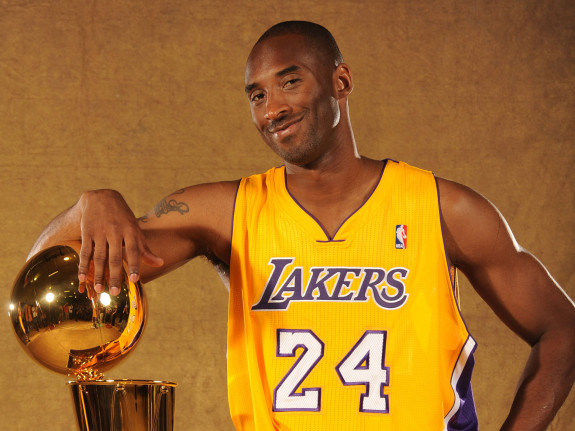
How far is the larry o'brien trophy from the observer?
0.93m

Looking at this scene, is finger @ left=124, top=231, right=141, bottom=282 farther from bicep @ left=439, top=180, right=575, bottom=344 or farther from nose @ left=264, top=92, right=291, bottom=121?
bicep @ left=439, top=180, right=575, bottom=344

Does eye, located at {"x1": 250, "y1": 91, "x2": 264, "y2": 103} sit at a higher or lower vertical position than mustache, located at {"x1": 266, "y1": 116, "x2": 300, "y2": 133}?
higher

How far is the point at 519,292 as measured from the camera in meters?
1.27

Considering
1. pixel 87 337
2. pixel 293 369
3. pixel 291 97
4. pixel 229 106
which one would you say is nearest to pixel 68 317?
pixel 87 337

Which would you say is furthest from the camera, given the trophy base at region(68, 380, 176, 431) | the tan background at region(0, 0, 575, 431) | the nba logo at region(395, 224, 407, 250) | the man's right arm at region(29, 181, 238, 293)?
the tan background at region(0, 0, 575, 431)

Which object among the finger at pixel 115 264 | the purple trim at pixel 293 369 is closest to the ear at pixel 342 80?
the purple trim at pixel 293 369

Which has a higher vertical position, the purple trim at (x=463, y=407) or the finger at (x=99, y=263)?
the finger at (x=99, y=263)

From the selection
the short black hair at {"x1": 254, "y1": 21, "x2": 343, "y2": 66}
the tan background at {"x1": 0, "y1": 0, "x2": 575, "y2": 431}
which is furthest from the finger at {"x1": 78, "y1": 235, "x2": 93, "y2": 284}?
the tan background at {"x1": 0, "y1": 0, "x2": 575, "y2": 431}

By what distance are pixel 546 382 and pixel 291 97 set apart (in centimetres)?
62

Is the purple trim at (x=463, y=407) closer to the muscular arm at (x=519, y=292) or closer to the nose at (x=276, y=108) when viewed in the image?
the muscular arm at (x=519, y=292)

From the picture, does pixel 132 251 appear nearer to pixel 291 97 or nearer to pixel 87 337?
pixel 87 337

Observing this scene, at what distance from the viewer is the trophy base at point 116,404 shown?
3.04 ft

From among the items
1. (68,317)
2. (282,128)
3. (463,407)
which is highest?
(282,128)

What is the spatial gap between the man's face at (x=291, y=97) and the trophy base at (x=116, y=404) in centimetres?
49
